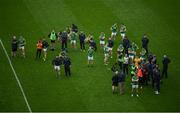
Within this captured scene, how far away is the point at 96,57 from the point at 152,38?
572cm

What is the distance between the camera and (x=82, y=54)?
Result: 43.1m

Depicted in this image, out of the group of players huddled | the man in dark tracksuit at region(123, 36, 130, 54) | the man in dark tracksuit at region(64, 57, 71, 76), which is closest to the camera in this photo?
the group of players huddled

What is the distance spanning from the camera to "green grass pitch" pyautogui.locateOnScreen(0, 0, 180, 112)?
→ 3569cm

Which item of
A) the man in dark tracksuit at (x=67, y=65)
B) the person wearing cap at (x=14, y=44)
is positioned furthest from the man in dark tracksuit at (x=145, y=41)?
the person wearing cap at (x=14, y=44)

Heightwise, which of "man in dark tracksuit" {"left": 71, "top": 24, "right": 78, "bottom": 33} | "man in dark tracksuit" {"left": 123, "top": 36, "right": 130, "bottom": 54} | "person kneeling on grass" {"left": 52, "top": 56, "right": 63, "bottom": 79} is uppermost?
"man in dark tracksuit" {"left": 71, "top": 24, "right": 78, "bottom": 33}

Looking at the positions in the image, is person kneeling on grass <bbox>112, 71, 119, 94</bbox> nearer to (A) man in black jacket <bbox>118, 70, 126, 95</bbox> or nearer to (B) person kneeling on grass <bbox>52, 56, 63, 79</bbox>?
(A) man in black jacket <bbox>118, 70, 126, 95</bbox>

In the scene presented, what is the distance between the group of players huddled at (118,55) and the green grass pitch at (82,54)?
25.7 inches

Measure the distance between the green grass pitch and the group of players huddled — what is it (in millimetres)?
652

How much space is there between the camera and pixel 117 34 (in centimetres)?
4650

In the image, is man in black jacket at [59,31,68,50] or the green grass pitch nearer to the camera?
the green grass pitch

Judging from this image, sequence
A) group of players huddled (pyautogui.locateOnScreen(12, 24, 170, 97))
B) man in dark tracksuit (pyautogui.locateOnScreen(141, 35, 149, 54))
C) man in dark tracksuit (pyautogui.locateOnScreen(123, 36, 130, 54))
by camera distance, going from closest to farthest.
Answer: group of players huddled (pyautogui.locateOnScreen(12, 24, 170, 97)), man in dark tracksuit (pyautogui.locateOnScreen(123, 36, 130, 54)), man in dark tracksuit (pyautogui.locateOnScreen(141, 35, 149, 54))

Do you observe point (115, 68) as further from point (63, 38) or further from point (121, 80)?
point (63, 38)

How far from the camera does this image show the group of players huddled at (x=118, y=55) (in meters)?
36.9

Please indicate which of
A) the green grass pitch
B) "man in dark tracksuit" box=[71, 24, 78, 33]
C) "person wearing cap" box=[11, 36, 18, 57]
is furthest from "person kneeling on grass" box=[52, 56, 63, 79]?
"man in dark tracksuit" box=[71, 24, 78, 33]
